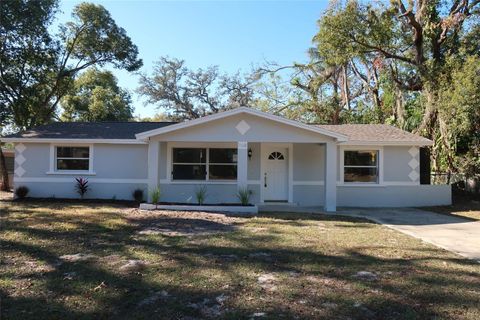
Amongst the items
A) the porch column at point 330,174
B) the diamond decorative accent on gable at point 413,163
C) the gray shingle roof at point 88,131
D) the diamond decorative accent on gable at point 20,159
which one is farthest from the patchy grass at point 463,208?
the diamond decorative accent on gable at point 20,159

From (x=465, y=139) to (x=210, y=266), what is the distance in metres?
16.5

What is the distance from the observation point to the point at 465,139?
1855 cm

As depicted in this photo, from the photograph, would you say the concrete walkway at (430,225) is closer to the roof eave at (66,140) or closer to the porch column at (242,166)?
the porch column at (242,166)

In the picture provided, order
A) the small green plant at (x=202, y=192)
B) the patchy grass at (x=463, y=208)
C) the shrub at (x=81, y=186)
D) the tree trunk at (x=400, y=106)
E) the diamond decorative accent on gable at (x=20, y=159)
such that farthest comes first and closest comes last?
1. the tree trunk at (x=400, y=106)
2. the diamond decorative accent on gable at (x=20, y=159)
3. the shrub at (x=81, y=186)
4. the small green plant at (x=202, y=192)
5. the patchy grass at (x=463, y=208)

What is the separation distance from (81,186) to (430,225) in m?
12.2

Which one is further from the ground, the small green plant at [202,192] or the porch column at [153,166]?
the porch column at [153,166]

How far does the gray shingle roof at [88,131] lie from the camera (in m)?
15.8

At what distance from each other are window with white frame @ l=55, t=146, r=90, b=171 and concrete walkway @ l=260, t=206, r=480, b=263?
24.7 feet

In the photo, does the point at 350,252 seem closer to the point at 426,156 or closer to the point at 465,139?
the point at 426,156

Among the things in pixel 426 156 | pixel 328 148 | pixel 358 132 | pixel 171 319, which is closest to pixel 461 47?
pixel 426 156

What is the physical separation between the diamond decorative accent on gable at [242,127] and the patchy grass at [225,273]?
14.4 ft

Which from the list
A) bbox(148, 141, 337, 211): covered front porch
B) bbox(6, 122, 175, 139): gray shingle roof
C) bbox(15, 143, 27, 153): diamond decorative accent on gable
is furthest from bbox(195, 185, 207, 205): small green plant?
bbox(15, 143, 27, 153): diamond decorative accent on gable

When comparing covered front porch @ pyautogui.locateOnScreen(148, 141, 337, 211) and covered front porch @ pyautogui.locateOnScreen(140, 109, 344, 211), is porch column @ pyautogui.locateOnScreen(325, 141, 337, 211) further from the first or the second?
covered front porch @ pyautogui.locateOnScreen(148, 141, 337, 211)

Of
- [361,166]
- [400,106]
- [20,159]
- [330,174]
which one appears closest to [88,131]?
[20,159]
